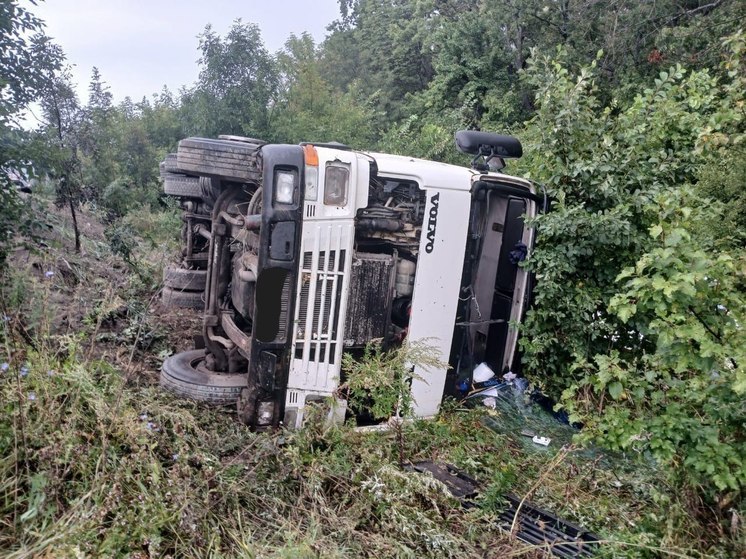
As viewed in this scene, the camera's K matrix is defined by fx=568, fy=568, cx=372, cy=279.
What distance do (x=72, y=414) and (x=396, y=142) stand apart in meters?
11.0

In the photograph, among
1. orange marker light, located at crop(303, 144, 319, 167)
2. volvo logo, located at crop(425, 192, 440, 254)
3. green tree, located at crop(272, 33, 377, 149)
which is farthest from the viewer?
green tree, located at crop(272, 33, 377, 149)

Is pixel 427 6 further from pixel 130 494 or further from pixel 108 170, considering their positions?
pixel 130 494

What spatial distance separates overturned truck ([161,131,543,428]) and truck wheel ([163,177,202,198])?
8 cm

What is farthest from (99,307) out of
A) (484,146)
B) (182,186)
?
(484,146)

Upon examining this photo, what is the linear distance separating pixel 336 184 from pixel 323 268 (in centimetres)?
55

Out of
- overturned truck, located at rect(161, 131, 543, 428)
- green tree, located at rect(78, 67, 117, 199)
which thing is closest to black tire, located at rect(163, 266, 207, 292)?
overturned truck, located at rect(161, 131, 543, 428)

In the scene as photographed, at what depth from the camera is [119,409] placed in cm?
303

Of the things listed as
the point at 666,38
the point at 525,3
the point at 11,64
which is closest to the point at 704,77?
the point at 666,38

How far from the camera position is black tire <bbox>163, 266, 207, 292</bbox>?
4.96 meters

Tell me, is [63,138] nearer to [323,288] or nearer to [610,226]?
[323,288]

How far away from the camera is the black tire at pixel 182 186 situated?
4.80 meters

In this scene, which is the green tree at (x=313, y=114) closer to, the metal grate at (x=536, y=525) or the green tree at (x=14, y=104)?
the green tree at (x=14, y=104)

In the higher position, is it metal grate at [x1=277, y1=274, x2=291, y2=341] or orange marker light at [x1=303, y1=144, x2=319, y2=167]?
orange marker light at [x1=303, y1=144, x2=319, y2=167]

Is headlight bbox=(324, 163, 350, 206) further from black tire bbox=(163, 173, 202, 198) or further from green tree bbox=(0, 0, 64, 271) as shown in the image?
green tree bbox=(0, 0, 64, 271)
